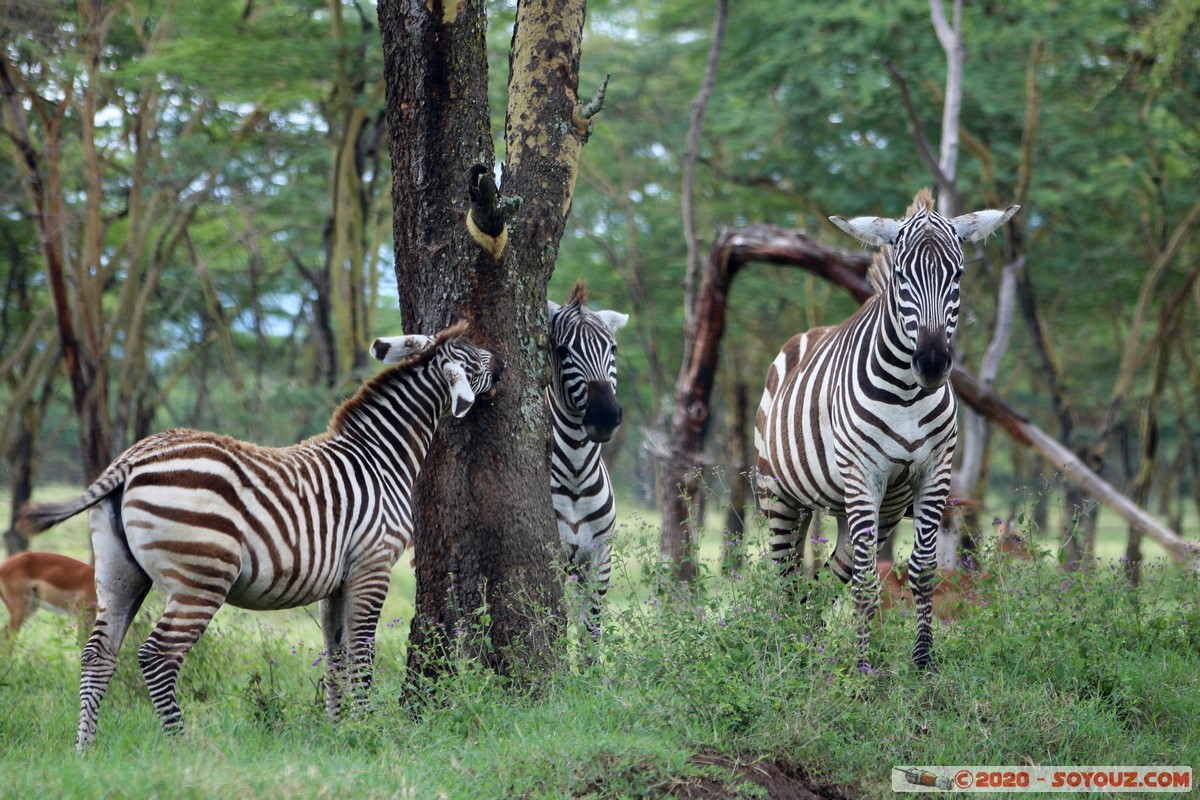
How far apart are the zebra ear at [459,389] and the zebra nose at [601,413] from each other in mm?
982

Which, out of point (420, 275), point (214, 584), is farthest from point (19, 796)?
point (420, 275)

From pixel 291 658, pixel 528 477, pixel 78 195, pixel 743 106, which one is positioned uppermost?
pixel 743 106

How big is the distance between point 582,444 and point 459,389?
127 centimetres

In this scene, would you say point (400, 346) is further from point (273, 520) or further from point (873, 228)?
point (873, 228)

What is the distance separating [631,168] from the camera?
2083 cm

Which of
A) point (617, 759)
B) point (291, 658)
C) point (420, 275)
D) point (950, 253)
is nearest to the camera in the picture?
point (617, 759)

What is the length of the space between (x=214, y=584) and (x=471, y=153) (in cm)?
257

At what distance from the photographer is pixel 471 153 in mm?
5996

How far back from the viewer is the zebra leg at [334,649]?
18.2 feet

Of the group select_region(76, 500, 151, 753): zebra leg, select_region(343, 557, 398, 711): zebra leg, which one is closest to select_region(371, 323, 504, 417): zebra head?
select_region(343, 557, 398, 711): zebra leg

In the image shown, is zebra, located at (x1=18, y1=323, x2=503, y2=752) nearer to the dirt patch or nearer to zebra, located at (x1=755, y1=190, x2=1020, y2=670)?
the dirt patch

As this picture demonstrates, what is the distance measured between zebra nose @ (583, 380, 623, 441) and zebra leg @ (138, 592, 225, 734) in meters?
2.25

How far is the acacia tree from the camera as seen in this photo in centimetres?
580

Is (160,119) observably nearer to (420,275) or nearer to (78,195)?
(78,195)
